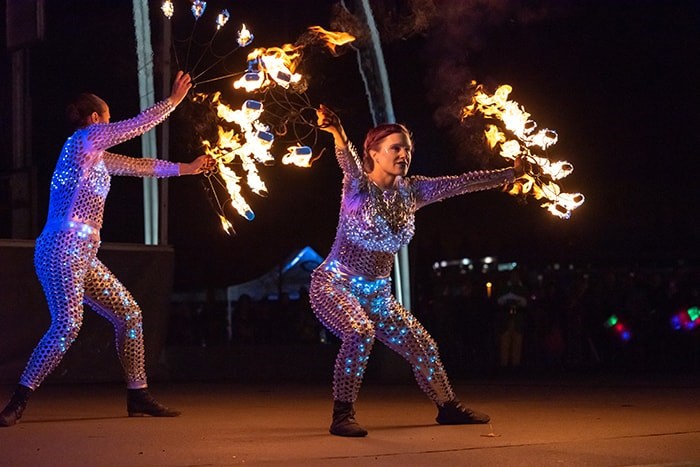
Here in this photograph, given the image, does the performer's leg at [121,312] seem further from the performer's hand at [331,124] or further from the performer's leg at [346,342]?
the performer's hand at [331,124]

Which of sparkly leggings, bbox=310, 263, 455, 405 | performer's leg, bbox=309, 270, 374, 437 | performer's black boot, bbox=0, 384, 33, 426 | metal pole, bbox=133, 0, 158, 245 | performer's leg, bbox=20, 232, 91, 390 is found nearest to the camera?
performer's leg, bbox=309, 270, 374, 437

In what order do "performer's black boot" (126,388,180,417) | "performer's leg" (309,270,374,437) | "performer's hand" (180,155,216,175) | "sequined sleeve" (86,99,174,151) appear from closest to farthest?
"performer's leg" (309,270,374,437) < "sequined sleeve" (86,99,174,151) < "performer's hand" (180,155,216,175) < "performer's black boot" (126,388,180,417)

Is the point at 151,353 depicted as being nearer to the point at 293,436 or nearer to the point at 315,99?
the point at 315,99

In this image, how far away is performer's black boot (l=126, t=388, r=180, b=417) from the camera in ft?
23.9

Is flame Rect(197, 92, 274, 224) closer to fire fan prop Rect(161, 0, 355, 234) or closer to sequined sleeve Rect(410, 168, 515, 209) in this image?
fire fan prop Rect(161, 0, 355, 234)

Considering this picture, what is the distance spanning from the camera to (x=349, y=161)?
661 centimetres

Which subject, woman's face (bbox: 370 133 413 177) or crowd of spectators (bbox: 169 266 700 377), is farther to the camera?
crowd of spectators (bbox: 169 266 700 377)

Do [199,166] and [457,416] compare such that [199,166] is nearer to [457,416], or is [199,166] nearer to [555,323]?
[457,416]

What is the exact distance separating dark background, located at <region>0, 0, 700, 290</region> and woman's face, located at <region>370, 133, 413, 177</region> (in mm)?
2725

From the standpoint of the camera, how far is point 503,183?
Result: 7078 millimetres

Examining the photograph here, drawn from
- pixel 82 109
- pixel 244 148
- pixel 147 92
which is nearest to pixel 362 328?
pixel 244 148

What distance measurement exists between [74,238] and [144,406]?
4.07 feet

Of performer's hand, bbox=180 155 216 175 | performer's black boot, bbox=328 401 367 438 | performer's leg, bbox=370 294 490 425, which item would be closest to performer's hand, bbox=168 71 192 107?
performer's hand, bbox=180 155 216 175

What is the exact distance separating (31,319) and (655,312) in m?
8.21
